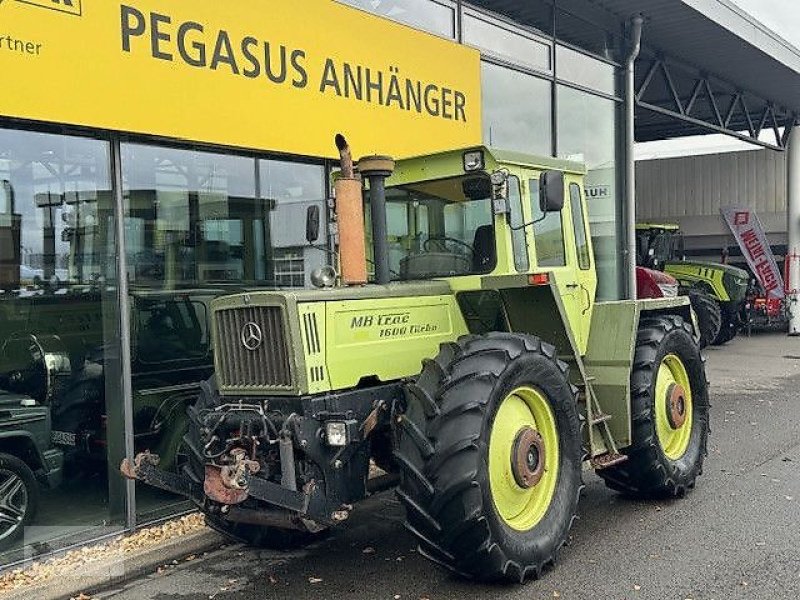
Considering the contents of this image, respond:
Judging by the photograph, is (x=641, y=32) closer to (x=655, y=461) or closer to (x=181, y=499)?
(x=655, y=461)

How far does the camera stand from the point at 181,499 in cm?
621

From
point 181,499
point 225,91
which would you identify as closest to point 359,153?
point 225,91

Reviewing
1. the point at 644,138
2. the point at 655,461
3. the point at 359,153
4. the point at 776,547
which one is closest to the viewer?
the point at 776,547

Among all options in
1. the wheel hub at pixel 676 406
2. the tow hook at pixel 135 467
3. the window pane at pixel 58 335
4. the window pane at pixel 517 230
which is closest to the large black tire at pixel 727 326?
the wheel hub at pixel 676 406

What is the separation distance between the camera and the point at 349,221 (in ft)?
15.8

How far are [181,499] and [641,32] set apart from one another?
934 cm

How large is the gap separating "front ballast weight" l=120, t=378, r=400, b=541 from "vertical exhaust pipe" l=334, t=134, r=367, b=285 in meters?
0.73

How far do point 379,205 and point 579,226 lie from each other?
161 cm

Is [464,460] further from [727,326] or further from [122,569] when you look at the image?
[727,326]

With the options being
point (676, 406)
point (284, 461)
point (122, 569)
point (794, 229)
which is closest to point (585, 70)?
point (676, 406)

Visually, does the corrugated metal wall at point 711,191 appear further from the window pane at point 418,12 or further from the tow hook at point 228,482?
the tow hook at point 228,482

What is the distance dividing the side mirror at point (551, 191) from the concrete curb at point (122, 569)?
308 centimetres

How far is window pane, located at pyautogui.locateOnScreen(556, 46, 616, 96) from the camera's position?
34.9ft

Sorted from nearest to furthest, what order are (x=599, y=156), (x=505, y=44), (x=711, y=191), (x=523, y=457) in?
(x=523, y=457) < (x=505, y=44) < (x=599, y=156) < (x=711, y=191)
